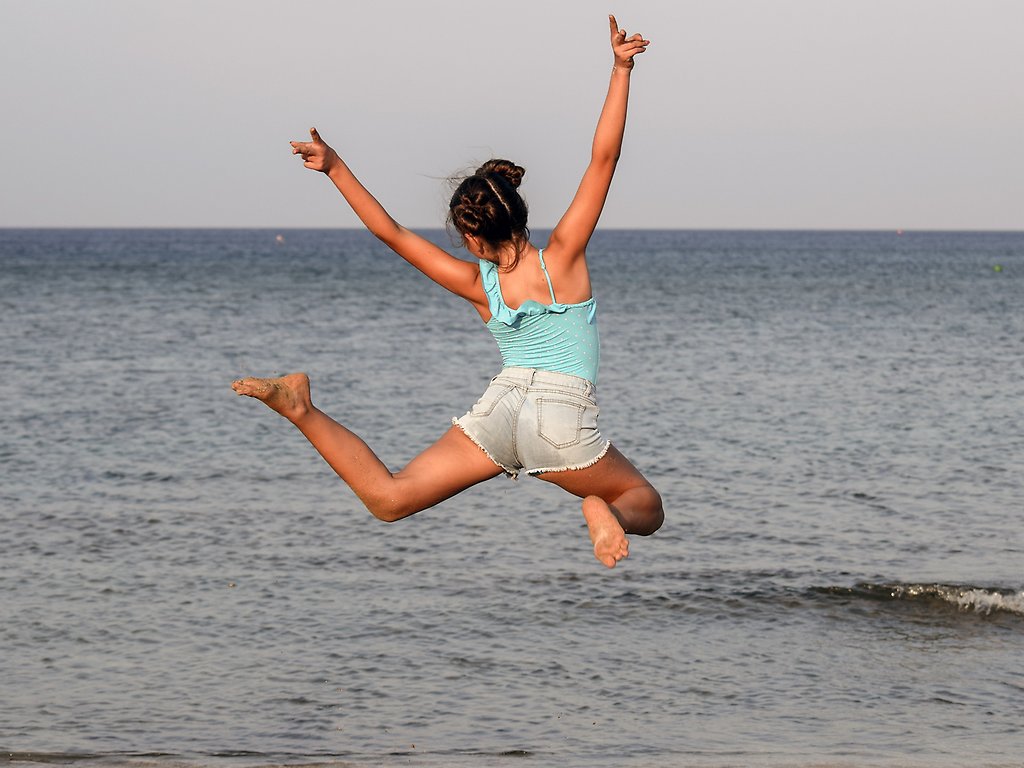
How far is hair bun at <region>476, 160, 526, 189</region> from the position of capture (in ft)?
19.7

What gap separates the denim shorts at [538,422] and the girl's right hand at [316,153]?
1239 millimetres

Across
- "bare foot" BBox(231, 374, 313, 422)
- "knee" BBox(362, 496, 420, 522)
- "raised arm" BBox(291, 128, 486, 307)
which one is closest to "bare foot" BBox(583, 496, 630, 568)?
"knee" BBox(362, 496, 420, 522)

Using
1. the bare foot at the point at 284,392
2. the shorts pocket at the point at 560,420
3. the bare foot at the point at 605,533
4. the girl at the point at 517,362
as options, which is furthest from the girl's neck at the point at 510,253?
the bare foot at the point at 605,533

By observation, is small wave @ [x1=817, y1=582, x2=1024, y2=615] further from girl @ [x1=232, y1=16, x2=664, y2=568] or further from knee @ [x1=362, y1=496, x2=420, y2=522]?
knee @ [x1=362, y1=496, x2=420, y2=522]

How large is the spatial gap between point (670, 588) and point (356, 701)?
4.47 meters

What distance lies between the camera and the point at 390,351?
40.1 metres

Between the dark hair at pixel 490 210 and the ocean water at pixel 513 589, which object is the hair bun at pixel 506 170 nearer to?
the dark hair at pixel 490 210

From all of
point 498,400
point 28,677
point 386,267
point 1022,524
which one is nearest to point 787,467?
point 1022,524

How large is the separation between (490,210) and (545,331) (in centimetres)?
61

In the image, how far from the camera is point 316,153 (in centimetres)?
614

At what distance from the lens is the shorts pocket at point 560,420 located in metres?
6.07

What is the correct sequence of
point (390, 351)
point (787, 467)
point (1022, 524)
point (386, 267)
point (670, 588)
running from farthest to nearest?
point (386, 267) < point (390, 351) < point (787, 467) < point (1022, 524) < point (670, 588)

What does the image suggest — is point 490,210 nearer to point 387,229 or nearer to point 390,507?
point 387,229

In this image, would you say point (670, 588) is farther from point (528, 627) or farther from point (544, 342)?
point (544, 342)
